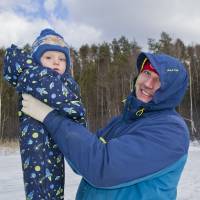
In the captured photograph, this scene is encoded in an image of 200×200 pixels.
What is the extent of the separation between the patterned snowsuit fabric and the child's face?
0.26 ft

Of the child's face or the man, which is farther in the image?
the child's face

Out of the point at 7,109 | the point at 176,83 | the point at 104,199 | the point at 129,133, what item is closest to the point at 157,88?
the point at 176,83

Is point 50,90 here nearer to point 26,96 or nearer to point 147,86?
point 26,96

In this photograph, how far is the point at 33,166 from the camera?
2.31 meters

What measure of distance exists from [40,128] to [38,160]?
6.3 inches

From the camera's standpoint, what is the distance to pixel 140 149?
2.00 m

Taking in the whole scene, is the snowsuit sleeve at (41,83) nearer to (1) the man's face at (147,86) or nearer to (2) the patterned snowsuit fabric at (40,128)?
(2) the patterned snowsuit fabric at (40,128)

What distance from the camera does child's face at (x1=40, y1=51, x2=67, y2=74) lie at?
2.48 m

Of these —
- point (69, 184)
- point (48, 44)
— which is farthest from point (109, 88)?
point (48, 44)

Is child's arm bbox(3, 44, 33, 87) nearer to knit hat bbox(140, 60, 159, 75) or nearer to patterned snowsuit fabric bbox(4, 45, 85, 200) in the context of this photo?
patterned snowsuit fabric bbox(4, 45, 85, 200)

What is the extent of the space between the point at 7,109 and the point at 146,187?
37.3 m

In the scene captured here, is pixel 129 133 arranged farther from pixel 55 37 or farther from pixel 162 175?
pixel 55 37

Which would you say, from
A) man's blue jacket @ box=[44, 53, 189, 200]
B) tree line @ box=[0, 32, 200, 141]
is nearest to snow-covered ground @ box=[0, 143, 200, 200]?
man's blue jacket @ box=[44, 53, 189, 200]

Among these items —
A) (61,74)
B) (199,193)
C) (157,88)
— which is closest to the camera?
(157,88)
